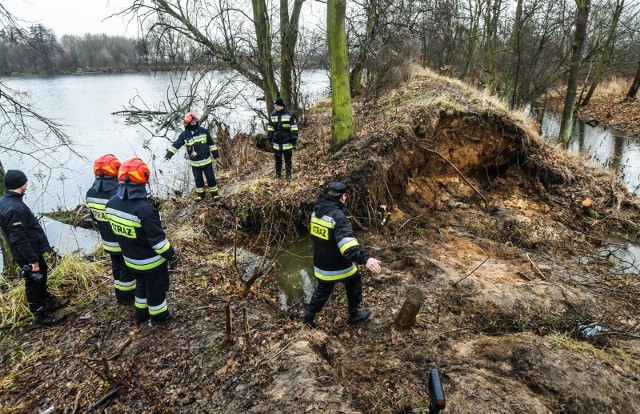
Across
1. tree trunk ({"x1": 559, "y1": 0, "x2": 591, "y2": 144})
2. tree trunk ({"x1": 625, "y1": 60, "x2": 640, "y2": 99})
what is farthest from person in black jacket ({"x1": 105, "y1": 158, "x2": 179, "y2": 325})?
tree trunk ({"x1": 625, "y1": 60, "x2": 640, "y2": 99})

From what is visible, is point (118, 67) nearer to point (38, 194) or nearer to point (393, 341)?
point (38, 194)

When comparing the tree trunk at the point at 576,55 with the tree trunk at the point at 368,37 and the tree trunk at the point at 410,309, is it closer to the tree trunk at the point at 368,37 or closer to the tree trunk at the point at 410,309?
the tree trunk at the point at 368,37

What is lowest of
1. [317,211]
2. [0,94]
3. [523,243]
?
[523,243]

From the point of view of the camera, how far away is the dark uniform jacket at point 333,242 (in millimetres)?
4046

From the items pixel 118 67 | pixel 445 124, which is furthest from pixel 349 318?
pixel 118 67

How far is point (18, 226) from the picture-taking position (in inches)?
173

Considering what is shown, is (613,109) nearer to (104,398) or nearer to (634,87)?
(634,87)

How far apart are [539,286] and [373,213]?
3426mm

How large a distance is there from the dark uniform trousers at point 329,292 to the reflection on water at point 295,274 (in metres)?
1.16

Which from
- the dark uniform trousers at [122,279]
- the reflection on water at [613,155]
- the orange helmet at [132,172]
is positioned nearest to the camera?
the orange helmet at [132,172]

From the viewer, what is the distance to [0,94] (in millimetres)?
6258

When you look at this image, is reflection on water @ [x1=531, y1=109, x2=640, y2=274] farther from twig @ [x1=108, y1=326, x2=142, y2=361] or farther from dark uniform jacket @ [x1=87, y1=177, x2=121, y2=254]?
dark uniform jacket @ [x1=87, y1=177, x2=121, y2=254]

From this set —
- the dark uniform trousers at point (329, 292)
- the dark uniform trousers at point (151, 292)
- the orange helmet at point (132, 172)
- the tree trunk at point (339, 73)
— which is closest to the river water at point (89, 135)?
the dark uniform trousers at point (151, 292)

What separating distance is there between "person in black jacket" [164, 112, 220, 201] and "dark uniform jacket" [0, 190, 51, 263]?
10.8 feet
